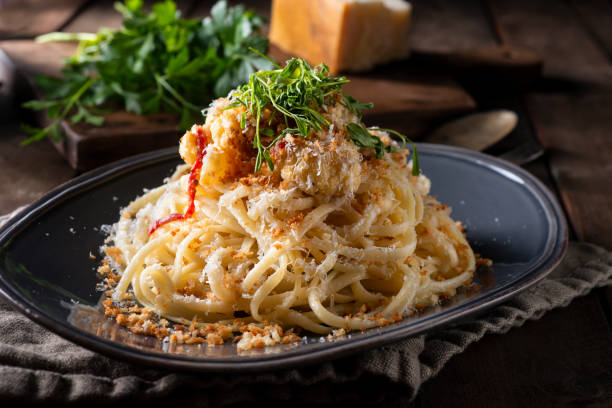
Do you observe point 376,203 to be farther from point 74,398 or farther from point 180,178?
point 74,398

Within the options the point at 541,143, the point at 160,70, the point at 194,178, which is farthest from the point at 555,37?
the point at 194,178

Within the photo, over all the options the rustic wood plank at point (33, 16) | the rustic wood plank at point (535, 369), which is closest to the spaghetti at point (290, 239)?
the rustic wood plank at point (535, 369)

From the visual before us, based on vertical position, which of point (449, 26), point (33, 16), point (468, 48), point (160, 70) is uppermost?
point (160, 70)

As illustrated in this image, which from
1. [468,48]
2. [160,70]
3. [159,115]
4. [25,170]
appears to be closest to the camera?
[25,170]

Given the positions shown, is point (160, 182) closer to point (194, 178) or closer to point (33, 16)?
point (194, 178)

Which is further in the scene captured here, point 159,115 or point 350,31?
point 350,31

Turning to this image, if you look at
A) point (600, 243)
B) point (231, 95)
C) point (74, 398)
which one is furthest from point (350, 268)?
point (600, 243)

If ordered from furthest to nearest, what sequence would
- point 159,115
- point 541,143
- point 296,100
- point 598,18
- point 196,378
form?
point 598,18, point 541,143, point 159,115, point 296,100, point 196,378

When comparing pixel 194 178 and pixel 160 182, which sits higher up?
pixel 194 178
